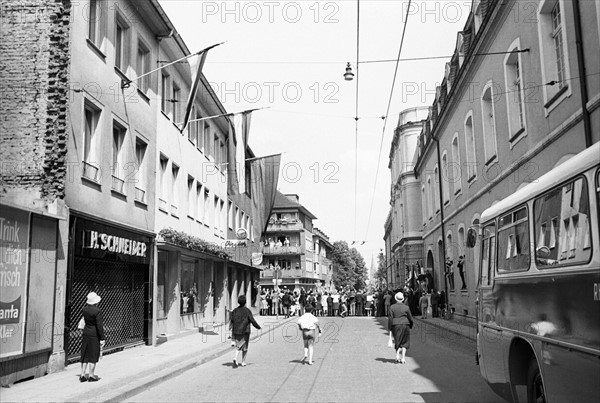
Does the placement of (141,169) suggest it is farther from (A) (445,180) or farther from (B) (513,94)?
(A) (445,180)

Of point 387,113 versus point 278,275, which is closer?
point 387,113

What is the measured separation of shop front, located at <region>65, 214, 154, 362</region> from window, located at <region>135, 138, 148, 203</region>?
125 centimetres

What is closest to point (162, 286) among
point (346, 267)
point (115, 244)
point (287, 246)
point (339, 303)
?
point (115, 244)

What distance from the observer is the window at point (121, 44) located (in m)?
16.7

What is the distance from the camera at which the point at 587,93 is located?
12828 millimetres

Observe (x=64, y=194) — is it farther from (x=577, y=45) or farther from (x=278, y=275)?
(x=278, y=275)

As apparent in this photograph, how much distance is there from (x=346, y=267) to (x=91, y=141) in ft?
358

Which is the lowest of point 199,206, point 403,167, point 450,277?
point 450,277

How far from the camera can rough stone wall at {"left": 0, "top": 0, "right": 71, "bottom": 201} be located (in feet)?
40.9

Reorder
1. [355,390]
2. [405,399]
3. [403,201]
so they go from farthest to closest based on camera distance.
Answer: [403,201], [355,390], [405,399]

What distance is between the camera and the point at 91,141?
1486cm

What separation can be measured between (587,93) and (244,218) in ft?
90.3

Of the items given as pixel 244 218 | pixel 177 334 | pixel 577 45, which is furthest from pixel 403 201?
pixel 577 45

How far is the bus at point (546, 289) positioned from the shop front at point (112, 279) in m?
8.98
